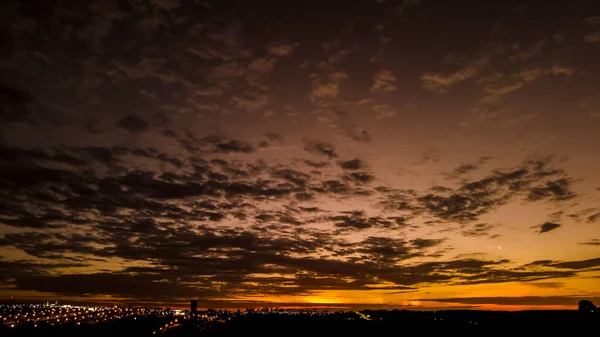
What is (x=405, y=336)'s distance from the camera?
5384 inches

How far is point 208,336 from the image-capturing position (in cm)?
14638

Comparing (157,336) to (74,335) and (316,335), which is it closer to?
(74,335)

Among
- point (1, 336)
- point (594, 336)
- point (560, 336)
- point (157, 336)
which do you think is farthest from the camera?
point (157, 336)

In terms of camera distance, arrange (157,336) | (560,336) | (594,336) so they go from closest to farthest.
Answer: (594,336), (560,336), (157,336)

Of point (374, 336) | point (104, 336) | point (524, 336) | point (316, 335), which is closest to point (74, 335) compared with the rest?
point (104, 336)

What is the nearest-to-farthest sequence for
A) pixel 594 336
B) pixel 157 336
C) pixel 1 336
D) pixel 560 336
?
pixel 594 336 < pixel 560 336 < pixel 1 336 < pixel 157 336

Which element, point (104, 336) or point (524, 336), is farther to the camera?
point (104, 336)

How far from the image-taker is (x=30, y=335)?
5359 inches

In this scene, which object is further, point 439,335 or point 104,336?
point 104,336

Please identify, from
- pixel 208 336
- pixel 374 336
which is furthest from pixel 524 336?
pixel 208 336

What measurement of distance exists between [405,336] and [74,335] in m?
104

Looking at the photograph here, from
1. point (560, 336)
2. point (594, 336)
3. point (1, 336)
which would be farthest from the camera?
point (1, 336)

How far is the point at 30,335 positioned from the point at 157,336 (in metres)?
36.8

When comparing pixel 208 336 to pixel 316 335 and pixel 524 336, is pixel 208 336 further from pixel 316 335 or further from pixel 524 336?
pixel 524 336
